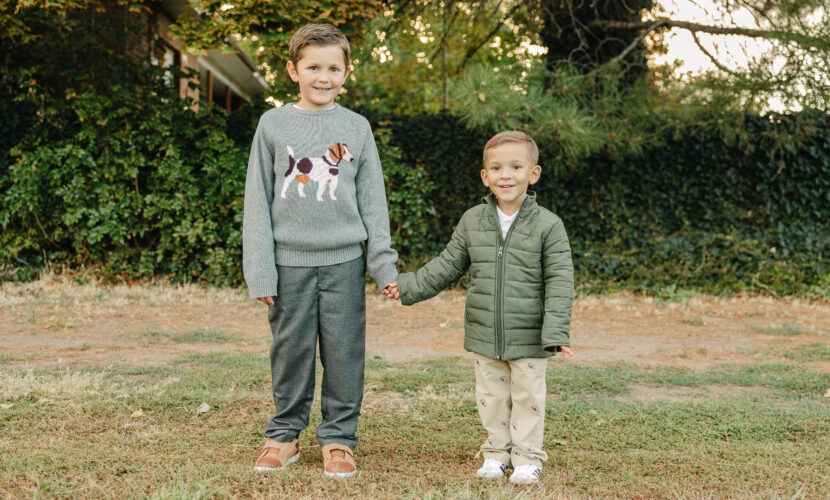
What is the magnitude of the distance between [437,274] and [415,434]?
875mm

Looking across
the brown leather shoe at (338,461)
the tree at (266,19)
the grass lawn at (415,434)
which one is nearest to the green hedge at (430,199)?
the tree at (266,19)

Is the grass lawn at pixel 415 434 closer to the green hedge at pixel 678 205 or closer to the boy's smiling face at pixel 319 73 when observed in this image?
the boy's smiling face at pixel 319 73

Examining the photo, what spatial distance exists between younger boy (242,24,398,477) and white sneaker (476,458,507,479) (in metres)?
0.52

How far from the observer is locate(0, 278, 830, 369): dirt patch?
205 inches

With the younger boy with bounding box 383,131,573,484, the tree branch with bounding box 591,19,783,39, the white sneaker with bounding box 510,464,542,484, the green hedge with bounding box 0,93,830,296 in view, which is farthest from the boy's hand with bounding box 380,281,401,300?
the green hedge with bounding box 0,93,830,296

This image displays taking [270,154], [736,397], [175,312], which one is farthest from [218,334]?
[736,397]

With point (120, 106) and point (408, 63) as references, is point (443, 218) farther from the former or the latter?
point (408, 63)

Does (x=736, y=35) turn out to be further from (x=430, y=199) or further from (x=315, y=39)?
(x=315, y=39)

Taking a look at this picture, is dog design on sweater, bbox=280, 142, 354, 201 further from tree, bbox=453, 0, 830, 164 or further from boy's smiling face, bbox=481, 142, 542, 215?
tree, bbox=453, 0, 830, 164

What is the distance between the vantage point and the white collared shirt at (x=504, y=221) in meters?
2.80

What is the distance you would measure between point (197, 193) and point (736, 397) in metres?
5.84

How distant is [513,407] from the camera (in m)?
2.79

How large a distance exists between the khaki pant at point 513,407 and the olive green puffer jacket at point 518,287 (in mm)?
80

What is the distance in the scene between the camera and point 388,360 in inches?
197
